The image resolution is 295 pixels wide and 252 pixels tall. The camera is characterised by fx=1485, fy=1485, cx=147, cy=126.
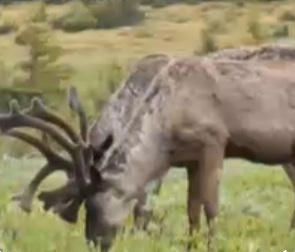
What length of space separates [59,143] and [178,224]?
2.37m

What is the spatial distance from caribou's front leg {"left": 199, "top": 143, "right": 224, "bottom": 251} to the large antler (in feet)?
4.41

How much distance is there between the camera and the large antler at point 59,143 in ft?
36.3

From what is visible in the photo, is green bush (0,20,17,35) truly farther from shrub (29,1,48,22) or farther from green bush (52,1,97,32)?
green bush (52,1,97,32)

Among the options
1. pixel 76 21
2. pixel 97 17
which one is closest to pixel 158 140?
pixel 76 21

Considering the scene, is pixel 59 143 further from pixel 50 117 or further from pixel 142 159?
pixel 142 159

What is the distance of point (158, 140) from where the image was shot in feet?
39.8

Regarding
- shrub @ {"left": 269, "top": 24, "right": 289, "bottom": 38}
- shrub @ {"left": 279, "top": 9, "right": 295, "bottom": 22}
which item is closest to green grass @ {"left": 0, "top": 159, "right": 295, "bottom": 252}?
shrub @ {"left": 269, "top": 24, "right": 289, "bottom": 38}

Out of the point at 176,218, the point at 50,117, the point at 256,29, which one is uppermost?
the point at 50,117

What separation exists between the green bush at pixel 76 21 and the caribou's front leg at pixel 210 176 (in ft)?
183

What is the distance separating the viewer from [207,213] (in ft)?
40.8

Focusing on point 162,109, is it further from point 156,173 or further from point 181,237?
point 181,237

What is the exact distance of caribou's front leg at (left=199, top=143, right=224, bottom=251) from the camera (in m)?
12.3

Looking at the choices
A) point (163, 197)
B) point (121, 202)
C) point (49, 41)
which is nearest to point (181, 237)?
point (121, 202)

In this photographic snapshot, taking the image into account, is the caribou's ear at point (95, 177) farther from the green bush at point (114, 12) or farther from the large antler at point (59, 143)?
the green bush at point (114, 12)
